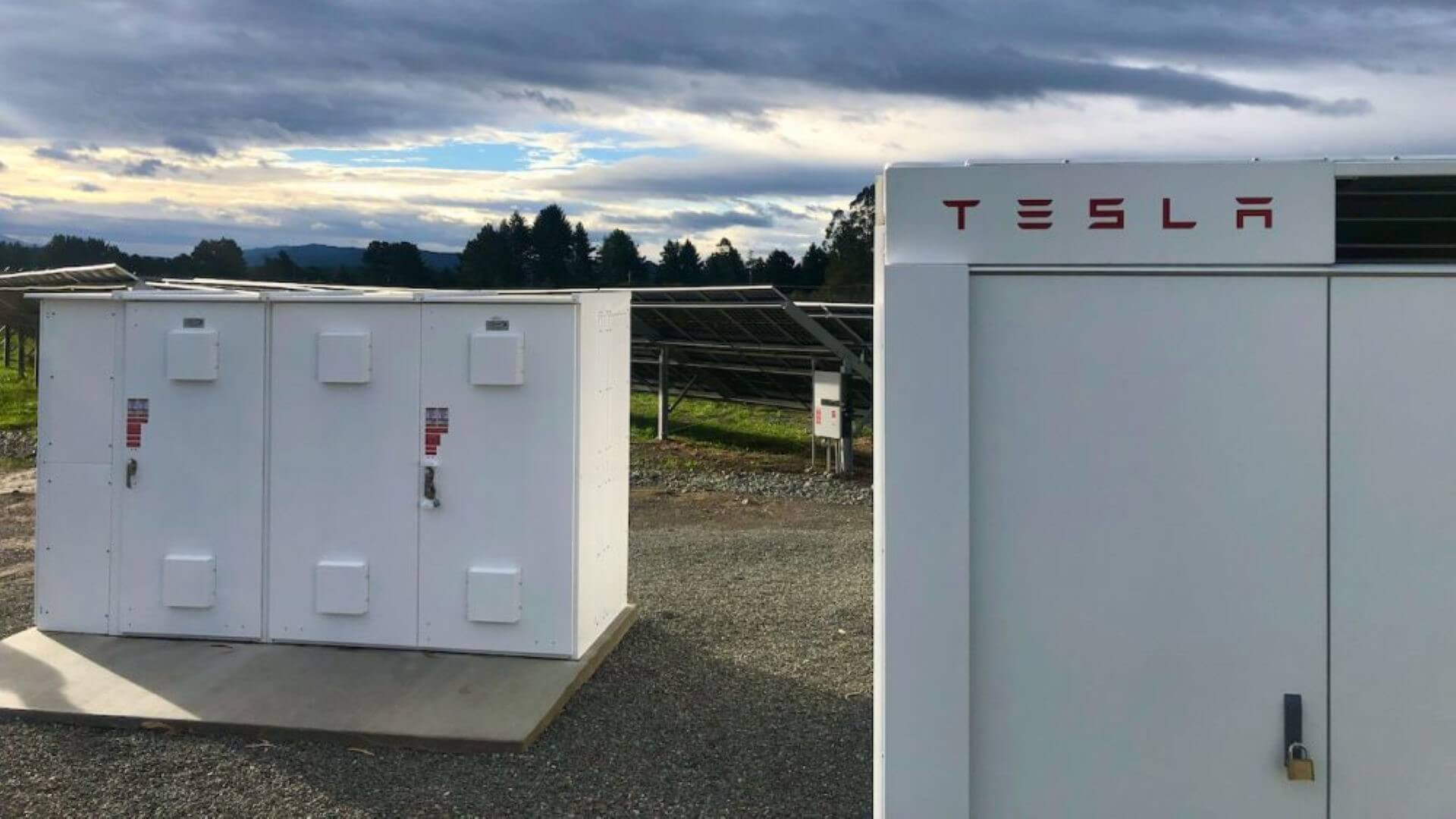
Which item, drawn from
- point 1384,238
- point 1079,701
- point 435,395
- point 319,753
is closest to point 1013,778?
point 1079,701

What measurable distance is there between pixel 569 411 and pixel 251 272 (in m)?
34.0

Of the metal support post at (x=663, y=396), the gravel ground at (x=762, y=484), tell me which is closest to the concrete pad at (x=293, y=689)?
the gravel ground at (x=762, y=484)

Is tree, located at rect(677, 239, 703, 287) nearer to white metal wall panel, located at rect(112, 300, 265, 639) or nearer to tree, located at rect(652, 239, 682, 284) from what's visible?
tree, located at rect(652, 239, 682, 284)

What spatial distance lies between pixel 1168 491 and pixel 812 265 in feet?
151

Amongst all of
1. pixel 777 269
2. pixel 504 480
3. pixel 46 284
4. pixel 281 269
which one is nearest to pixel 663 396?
pixel 46 284

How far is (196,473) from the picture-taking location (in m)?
8.14

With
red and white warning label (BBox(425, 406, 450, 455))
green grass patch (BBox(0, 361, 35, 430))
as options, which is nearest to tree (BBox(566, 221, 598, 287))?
green grass patch (BBox(0, 361, 35, 430))

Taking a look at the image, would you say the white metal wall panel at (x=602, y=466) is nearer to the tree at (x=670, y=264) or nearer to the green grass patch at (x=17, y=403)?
the green grass patch at (x=17, y=403)

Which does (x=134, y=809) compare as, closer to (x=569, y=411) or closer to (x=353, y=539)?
(x=353, y=539)

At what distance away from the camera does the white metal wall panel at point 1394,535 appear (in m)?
3.20

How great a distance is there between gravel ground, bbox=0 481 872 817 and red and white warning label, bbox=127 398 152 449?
2.07 metres

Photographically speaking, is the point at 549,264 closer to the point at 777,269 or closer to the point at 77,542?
the point at 777,269

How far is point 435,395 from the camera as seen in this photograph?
7855 mm

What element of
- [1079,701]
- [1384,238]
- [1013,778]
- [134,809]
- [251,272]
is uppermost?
[251,272]
